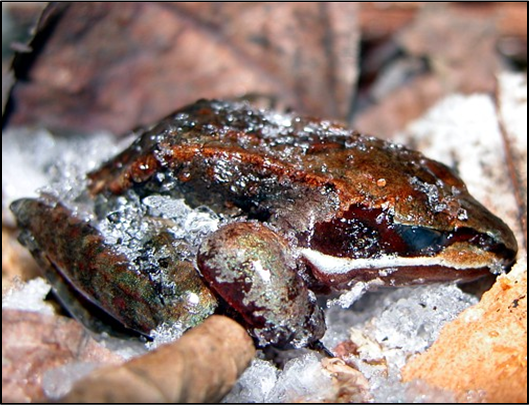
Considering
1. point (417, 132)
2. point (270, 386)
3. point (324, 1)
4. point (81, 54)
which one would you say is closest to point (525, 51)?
point (417, 132)

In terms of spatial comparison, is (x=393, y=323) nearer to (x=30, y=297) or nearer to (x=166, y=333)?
(x=166, y=333)

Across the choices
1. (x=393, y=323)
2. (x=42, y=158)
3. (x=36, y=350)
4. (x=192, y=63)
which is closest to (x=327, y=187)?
(x=393, y=323)

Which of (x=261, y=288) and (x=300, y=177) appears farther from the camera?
(x=300, y=177)

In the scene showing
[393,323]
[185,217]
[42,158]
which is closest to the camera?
[393,323]

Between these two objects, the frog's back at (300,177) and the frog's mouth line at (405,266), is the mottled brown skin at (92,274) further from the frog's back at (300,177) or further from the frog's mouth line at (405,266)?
the frog's mouth line at (405,266)

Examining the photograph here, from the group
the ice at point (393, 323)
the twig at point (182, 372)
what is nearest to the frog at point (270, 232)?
the ice at point (393, 323)

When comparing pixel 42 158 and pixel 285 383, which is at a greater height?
pixel 285 383

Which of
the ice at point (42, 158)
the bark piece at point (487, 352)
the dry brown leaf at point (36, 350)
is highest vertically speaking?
the bark piece at point (487, 352)

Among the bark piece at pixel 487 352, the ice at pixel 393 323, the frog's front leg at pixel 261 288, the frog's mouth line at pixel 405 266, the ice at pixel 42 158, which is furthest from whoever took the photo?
the ice at pixel 42 158
